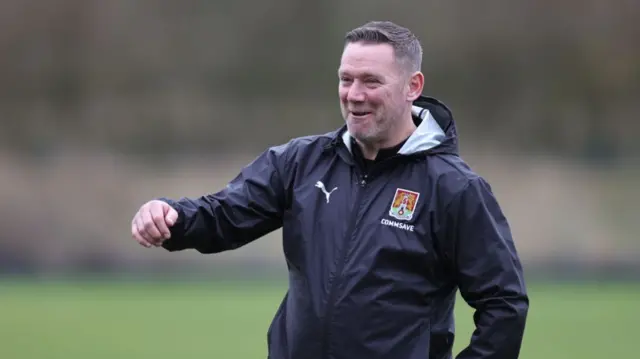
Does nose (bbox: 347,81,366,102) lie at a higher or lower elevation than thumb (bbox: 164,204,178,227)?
higher

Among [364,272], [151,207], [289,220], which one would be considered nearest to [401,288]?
[364,272]

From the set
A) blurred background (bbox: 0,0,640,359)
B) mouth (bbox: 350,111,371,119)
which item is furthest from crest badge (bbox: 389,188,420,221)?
blurred background (bbox: 0,0,640,359)

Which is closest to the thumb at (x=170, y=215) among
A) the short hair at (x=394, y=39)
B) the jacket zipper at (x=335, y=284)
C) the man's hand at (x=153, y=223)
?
the man's hand at (x=153, y=223)

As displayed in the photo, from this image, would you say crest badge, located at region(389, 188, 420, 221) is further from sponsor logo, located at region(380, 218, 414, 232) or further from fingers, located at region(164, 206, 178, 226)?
fingers, located at region(164, 206, 178, 226)

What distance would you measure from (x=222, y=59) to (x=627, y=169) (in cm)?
590

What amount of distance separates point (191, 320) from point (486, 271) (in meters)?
7.03

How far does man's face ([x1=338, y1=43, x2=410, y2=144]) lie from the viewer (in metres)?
3.17

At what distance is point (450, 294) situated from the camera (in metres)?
3.17

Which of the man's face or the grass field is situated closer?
the man's face

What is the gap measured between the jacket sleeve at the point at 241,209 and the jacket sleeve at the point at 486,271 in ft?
2.01

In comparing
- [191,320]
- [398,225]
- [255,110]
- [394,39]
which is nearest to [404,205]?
[398,225]

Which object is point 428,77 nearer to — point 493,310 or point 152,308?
point 152,308

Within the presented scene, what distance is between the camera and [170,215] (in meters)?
3.17

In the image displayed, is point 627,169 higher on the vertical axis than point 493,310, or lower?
lower
